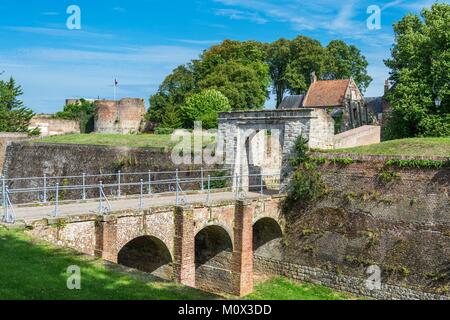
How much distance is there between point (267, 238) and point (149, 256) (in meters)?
5.63

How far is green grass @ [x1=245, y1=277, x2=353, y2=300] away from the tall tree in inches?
1420

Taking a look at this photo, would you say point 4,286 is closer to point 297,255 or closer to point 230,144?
point 297,255

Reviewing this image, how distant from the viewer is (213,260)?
1933 cm

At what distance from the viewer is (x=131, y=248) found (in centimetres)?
1738

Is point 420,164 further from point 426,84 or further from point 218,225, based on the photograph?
point 426,84

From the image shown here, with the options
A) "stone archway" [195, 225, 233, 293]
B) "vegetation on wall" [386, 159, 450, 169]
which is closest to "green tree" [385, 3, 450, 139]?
"vegetation on wall" [386, 159, 450, 169]

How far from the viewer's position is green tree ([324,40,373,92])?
52.8 m

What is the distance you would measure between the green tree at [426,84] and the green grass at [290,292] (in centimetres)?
1041

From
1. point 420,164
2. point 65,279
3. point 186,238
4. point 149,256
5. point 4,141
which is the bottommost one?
point 149,256

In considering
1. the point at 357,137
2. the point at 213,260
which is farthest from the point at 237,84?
the point at 213,260

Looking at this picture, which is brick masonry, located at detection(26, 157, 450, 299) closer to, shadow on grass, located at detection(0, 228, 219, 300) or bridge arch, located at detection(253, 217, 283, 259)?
bridge arch, located at detection(253, 217, 283, 259)

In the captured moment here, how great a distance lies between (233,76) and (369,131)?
62.7 feet
